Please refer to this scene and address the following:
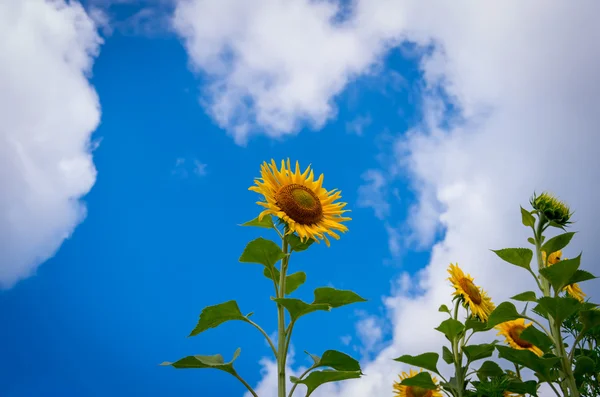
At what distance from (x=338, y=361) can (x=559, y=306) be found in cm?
182

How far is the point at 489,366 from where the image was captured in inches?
178

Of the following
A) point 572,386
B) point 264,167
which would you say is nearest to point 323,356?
point 264,167

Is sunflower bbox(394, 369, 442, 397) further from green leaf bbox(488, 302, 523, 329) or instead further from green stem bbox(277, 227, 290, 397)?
green stem bbox(277, 227, 290, 397)

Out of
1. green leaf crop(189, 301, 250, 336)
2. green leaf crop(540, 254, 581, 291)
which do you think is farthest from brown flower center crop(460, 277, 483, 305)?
green leaf crop(189, 301, 250, 336)

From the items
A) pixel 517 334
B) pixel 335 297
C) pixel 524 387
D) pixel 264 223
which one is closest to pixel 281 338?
pixel 335 297

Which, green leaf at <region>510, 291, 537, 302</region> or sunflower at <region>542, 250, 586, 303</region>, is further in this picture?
sunflower at <region>542, 250, 586, 303</region>

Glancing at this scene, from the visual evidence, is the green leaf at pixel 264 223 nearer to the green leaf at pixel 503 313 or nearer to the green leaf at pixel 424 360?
the green leaf at pixel 424 360

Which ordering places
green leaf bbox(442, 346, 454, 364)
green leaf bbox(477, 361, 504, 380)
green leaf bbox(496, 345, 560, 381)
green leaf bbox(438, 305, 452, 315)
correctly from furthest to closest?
green leaf bbox(438, 305, 452, 315) < green leaf bbox(442, 346, 454, 364) < green leaf bbox(477, 361, 504, 380) < green leaf bbox(496, 345, 560, 381)

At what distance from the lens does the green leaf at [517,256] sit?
4359 millimetres

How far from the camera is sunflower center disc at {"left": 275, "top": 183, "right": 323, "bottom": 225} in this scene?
3.70 m

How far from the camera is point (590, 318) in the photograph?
4.00 metres

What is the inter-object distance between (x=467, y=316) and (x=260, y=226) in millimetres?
2406

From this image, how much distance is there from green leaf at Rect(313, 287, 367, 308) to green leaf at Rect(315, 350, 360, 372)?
0.30m

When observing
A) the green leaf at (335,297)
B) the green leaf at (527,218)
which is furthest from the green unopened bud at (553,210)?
the green leaf at (335,297)
